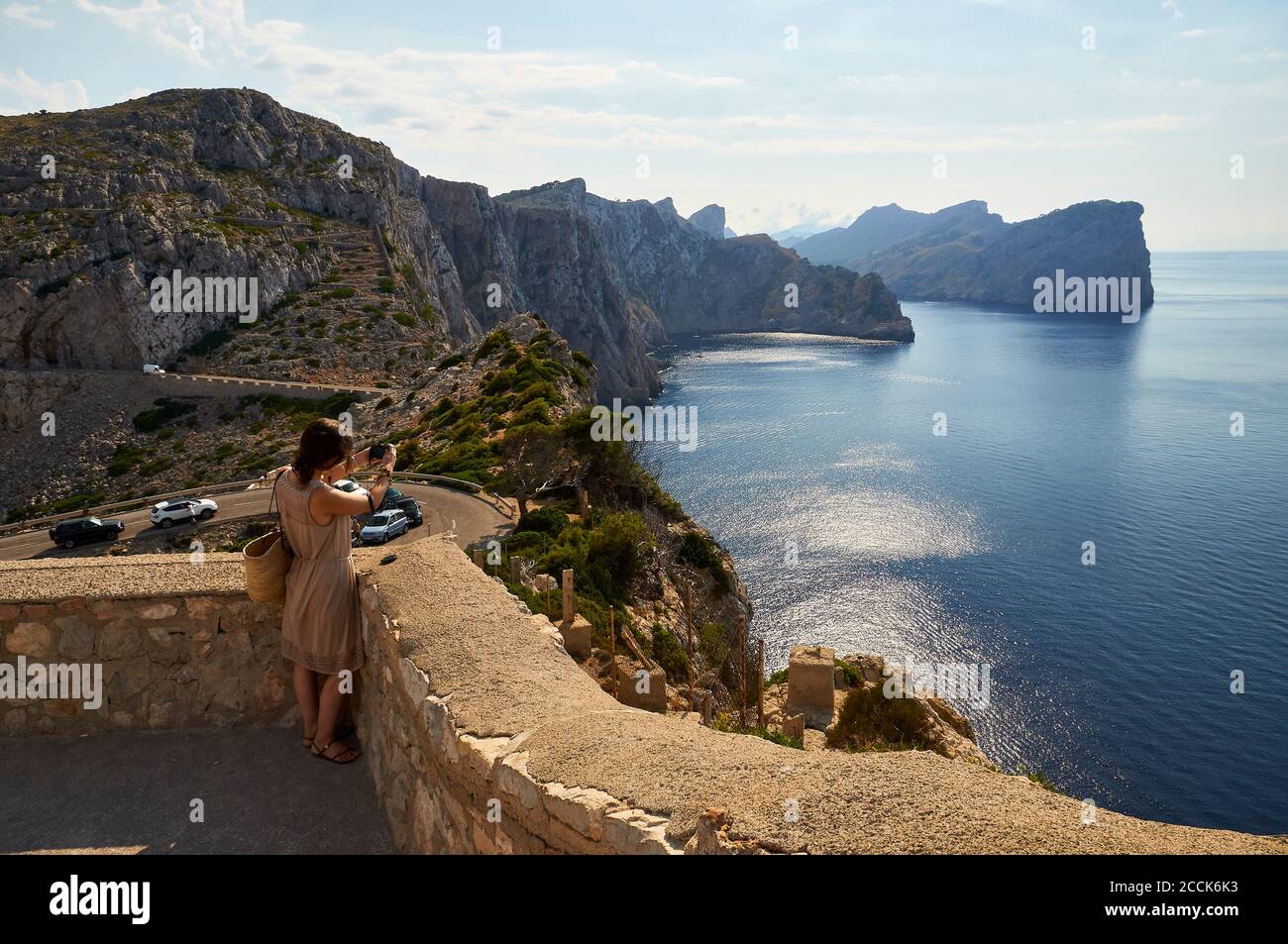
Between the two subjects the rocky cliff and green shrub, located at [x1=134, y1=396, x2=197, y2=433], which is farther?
the rocky cliff

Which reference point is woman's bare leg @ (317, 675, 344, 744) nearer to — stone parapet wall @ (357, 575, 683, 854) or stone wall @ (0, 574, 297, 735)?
stone parapet wall @ (357, 575, 683, 854)

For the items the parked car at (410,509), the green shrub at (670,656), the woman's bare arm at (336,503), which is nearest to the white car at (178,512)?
the parked car at (410,509)

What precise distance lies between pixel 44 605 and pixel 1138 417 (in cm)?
11549

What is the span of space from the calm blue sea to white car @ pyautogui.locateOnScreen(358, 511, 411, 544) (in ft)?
97.8

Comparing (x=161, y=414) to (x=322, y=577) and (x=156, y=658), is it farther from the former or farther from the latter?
(x=322, y=577)

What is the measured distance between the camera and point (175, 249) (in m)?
76.4

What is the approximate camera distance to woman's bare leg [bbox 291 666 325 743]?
6734mm

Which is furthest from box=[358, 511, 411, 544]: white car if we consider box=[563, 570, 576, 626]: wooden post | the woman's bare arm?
the woman's bare arm

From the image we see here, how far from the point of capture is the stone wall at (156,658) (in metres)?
6.76

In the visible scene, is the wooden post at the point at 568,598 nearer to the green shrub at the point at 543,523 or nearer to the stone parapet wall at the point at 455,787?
the stone parapet wall at the point at 455,787
